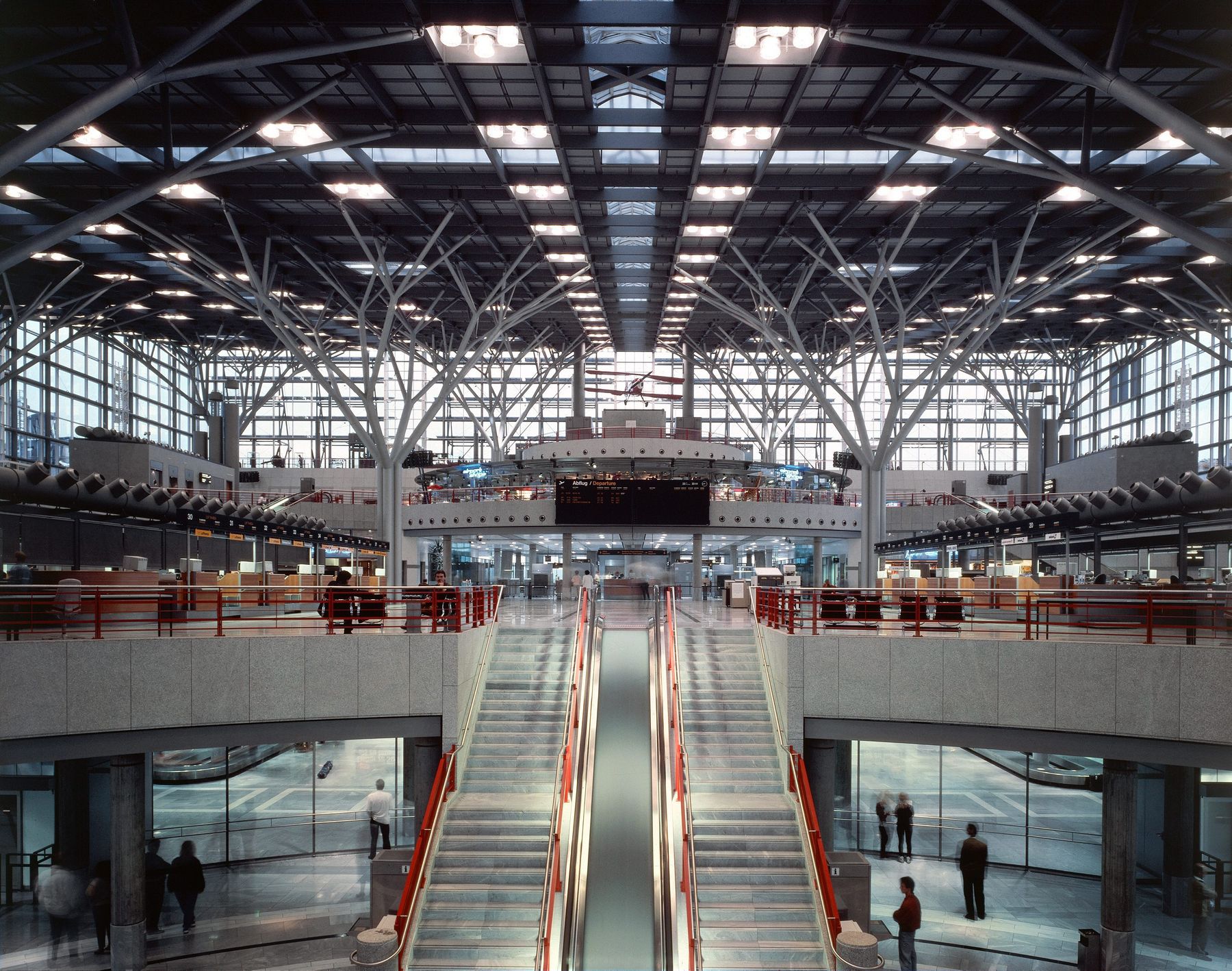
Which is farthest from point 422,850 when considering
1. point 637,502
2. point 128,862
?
point 637,502

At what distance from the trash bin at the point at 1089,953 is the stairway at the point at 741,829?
5399 millimetres

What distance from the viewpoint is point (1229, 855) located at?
65.2 ft

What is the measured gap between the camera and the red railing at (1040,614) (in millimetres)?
15840

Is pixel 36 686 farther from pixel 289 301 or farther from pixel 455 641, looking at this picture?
pixel 289 301

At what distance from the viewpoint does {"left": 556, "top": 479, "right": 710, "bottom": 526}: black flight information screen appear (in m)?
46.0

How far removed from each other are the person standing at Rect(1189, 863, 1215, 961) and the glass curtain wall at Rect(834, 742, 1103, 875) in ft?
7.94

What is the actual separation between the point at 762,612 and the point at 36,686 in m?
14.7

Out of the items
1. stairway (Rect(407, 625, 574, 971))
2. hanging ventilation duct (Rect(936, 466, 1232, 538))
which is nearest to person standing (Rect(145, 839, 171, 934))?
stairway (Rect(407, 625, 574, 971))

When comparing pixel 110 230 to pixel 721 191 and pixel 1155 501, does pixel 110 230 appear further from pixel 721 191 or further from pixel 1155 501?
pixel 1155 501

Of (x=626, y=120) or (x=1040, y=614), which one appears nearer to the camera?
(x=1040, y=614)

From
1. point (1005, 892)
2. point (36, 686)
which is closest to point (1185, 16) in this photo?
point (1005, 892)

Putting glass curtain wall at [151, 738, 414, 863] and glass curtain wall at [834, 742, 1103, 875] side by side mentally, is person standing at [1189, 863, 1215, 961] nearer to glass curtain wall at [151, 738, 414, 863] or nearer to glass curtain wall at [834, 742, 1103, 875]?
glass curtain wall at [834, 742, 1103, 875]

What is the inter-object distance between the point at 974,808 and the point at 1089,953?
979 centimetres

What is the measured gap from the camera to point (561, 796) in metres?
15.8
